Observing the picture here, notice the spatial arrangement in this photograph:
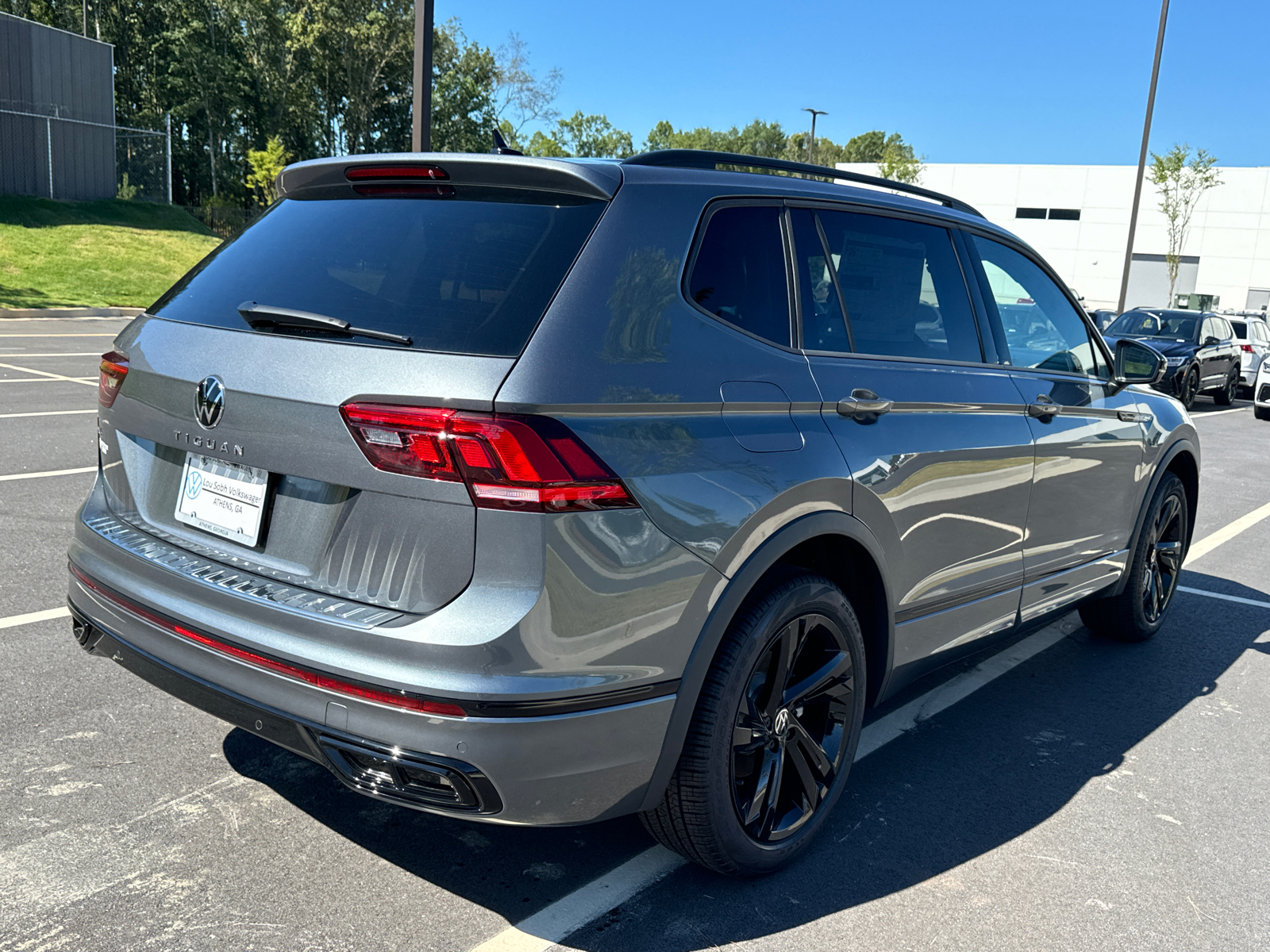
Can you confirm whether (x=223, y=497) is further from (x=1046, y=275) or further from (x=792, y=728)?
(x=1046, y=275)

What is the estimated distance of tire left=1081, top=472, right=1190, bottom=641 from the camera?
199 inches

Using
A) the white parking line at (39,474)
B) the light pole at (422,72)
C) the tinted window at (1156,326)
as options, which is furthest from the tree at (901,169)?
the white parking line at (39,474)

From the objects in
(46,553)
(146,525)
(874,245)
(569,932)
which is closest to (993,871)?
(569,932)

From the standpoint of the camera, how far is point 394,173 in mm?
2789

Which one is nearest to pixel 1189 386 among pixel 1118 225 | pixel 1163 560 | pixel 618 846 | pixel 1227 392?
pixel 1227 392

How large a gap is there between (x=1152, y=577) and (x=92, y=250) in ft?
84.9

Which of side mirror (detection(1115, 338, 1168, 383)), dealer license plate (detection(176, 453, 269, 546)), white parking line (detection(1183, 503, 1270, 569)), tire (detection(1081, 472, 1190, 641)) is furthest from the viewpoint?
white parking line (detection(1183, 503, 1270, 569))

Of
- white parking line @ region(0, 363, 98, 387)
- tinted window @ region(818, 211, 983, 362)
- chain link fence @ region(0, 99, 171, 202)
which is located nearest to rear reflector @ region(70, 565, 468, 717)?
tinted window @ region(818, 211, 983, 362)

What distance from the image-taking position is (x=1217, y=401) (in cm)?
2080

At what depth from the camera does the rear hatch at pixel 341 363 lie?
2.29 metres

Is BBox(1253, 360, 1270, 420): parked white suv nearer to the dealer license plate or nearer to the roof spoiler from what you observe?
the roof spoiler

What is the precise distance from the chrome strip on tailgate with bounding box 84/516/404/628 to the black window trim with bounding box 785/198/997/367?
1.40m

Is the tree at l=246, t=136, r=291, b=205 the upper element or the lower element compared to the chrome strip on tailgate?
upper

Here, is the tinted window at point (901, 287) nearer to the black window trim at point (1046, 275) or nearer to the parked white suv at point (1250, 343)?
the black window trim at point (1046, 275)
